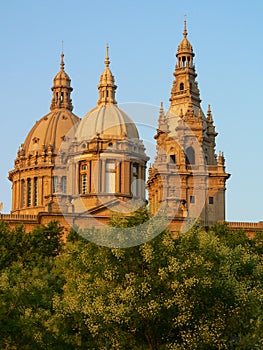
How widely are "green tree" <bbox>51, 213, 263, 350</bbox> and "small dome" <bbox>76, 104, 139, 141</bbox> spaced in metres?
80.9

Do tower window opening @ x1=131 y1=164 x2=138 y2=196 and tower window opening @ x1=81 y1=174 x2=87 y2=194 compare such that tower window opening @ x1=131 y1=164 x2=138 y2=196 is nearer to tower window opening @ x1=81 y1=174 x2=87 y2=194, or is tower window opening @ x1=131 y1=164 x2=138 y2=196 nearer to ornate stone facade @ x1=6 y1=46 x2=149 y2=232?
ornate stone facade @ x1=6 y1=46 x2=149 y2=232

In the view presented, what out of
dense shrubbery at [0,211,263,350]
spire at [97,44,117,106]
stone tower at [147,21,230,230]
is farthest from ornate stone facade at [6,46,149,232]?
dense shrubbery at [0,211,263,350]

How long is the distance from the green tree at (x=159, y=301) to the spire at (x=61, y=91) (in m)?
104

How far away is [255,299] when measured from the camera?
206 feet

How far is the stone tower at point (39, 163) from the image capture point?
6053 inches

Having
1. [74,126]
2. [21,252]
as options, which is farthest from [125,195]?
[21,252]

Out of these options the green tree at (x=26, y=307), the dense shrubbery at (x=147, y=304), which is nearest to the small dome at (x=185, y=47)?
the green tree at (x=26, y=307)

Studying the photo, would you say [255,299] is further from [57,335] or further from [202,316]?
[57,335]

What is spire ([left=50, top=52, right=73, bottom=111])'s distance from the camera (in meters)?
166

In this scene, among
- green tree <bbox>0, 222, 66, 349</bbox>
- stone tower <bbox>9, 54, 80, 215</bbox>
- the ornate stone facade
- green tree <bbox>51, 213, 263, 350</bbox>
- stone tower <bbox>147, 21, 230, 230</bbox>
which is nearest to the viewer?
green tree <bbox>51, 213, 263, 350</bbox>

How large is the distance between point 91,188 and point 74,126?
19.3m

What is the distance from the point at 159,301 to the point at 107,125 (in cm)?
8648

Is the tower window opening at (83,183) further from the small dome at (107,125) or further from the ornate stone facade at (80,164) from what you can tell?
the small dome at (107,125)

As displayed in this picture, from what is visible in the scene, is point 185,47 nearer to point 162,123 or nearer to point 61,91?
point 162,123
